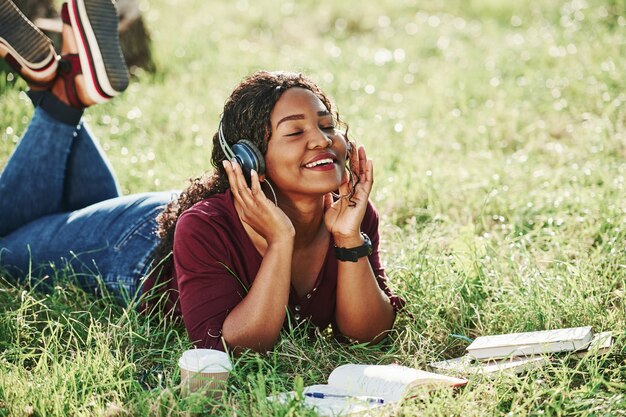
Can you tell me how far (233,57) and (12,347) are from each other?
5.32m

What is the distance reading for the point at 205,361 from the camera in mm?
3029

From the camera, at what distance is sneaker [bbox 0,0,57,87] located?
15.0 feet

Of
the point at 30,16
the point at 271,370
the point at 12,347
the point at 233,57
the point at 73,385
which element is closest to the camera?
the point at 73,385

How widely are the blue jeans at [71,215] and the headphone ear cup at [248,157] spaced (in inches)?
34.9

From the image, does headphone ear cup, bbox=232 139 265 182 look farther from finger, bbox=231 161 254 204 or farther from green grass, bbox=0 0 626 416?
green grass, bbox=0 0 626 416

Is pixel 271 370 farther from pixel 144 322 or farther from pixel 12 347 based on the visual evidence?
pixel 12 347

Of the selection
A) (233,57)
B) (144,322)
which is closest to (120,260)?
(144,322)

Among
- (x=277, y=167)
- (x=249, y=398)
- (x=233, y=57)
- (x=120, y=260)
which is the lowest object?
(x=249, y=398)

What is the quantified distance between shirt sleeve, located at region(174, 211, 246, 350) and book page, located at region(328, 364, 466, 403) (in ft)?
1.66

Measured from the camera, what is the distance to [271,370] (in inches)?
133

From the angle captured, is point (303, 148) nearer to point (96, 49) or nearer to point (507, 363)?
point (507, 363)

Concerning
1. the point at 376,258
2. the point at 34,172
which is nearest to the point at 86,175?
the point at 34,172

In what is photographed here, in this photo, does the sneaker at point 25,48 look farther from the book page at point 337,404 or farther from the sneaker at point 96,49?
the book page at point 337,404

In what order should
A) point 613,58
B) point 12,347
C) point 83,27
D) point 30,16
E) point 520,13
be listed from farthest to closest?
point 520,13 → point 613,58 → point 30,16 → point 83,27 → point 12,347
